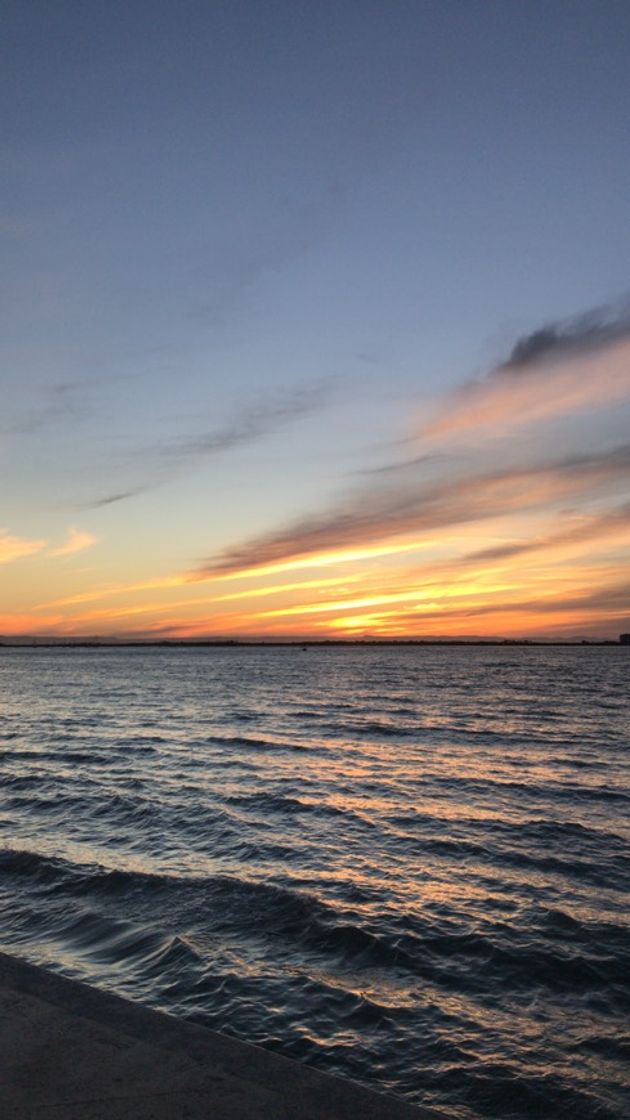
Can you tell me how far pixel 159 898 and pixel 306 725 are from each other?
28.5 metres

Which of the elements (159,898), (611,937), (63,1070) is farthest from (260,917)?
(63,1070)

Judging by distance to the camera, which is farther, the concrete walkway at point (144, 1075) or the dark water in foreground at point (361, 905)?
the dark water in foreground at point (361, 905)

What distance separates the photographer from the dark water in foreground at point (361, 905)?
24.0 ft

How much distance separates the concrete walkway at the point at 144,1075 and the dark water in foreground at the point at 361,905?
2218 mm

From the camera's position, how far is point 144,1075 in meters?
4.81

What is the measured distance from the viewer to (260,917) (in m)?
10.8

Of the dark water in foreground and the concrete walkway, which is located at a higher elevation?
the concrete walkway

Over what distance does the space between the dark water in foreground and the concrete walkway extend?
222 centimetres

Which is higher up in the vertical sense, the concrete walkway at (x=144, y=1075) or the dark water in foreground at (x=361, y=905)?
the concrete walkway at (x=144, y=1075)

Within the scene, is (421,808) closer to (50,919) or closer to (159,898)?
(159,898)

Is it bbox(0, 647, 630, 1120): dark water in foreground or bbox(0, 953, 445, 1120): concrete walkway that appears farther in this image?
bbox(0, 647, 630, 1120): dark water in foreground

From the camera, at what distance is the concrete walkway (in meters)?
4.44

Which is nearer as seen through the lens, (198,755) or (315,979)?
(315,979)

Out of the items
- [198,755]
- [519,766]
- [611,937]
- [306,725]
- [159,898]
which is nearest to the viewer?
[611,937]
